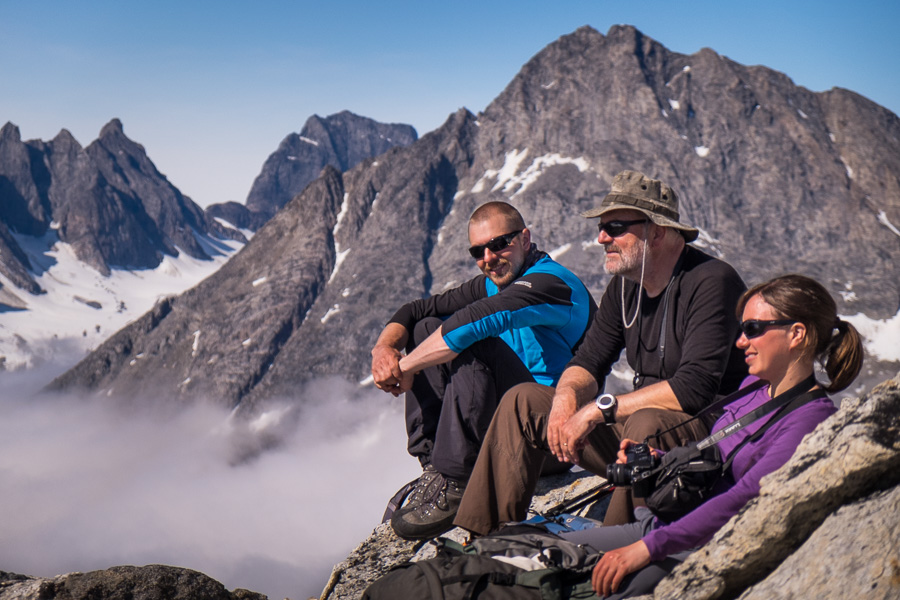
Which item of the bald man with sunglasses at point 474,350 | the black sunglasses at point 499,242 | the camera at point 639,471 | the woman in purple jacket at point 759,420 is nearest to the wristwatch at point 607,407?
the woman in purple jacket at point 759,420

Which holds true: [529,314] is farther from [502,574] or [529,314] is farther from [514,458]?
[502,574]

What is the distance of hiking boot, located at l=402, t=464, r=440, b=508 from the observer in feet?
25.0

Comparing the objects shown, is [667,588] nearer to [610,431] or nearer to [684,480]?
[684,480]

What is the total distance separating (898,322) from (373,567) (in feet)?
737

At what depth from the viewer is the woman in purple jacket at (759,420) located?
448 centimetres

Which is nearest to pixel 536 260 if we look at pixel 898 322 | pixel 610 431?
pixel 610 431

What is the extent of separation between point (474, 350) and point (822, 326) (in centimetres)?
347

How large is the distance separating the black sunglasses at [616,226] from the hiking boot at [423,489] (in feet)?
10.5

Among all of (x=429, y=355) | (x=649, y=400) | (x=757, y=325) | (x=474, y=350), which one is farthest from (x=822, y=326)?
(x=429, y=355)

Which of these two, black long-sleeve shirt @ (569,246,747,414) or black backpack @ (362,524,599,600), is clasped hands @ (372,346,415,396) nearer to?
black long-sleeve shirt @ (569,246,747,414)

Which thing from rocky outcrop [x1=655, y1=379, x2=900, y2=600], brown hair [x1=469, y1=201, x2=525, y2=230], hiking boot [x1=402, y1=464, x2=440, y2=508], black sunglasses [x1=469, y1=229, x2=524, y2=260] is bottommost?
rocky outcrop [x1=655, y1=379, x2=900, y2=600]

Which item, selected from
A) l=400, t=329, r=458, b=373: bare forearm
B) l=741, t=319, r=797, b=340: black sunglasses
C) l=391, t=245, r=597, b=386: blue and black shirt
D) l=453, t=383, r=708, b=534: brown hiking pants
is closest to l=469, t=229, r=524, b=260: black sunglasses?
l=391, t=245, r=597, b=386: blue and black shirt

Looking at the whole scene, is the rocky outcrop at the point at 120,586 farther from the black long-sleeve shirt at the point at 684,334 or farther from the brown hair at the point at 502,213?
the brown hair at the point at 502,213

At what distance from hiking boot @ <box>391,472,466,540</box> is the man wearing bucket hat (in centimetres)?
116
